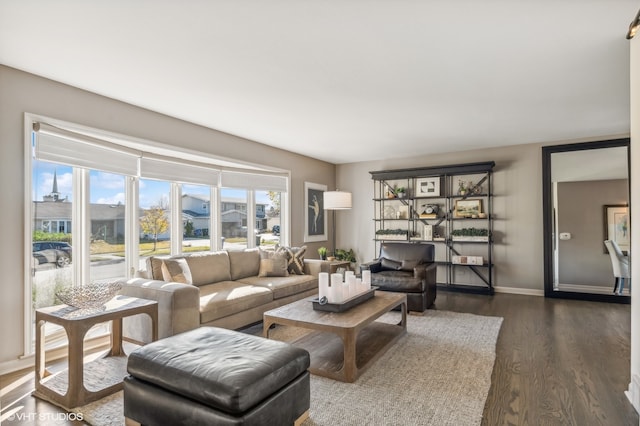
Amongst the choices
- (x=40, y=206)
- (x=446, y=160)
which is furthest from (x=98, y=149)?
(x=446, y=160)

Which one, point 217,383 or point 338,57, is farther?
point 338,57

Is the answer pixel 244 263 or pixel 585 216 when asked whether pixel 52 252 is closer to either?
pixel 244 263

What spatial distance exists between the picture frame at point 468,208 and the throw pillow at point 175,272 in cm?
446

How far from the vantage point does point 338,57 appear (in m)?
2.65

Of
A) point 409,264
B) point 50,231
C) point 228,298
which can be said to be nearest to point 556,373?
point 409,264

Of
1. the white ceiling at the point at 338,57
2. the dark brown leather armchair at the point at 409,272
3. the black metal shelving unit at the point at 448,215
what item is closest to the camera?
the white ceiling at the point at 338,57

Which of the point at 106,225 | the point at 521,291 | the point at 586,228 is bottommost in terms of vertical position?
the point at 521,291

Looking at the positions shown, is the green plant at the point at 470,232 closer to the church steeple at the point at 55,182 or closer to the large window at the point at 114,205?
the large window at the point at 114,205

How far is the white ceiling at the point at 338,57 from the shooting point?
208 cm

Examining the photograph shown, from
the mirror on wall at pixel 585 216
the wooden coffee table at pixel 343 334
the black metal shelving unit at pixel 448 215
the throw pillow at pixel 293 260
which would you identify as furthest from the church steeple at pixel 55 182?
the mirror on wall at pixel 585 216

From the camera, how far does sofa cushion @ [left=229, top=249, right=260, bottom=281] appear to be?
14.6 feet

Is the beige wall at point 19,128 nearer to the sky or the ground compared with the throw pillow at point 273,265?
nearer to the sky

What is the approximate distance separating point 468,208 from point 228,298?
14.1 ft

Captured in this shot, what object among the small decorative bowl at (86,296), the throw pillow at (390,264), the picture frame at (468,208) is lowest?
the throw pillow at (390,264)
